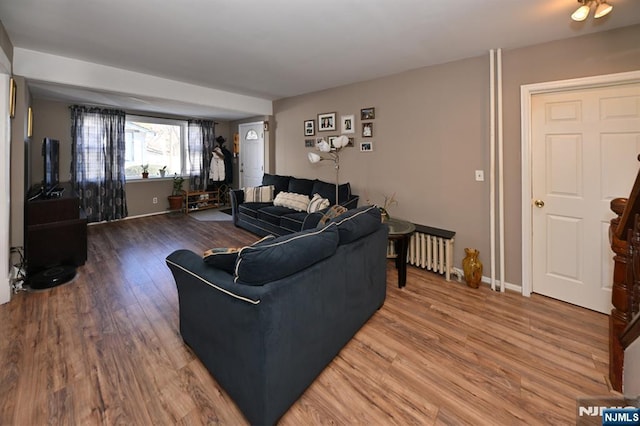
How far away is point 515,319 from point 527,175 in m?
1.34

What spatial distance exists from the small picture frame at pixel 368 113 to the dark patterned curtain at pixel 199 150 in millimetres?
4562

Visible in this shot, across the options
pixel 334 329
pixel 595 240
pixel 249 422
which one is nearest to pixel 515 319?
pixel 595 240

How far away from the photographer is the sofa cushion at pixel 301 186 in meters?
4.73

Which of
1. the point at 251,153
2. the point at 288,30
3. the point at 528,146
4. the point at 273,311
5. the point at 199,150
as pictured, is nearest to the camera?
the point at 273,311

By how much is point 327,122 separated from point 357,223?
293cm

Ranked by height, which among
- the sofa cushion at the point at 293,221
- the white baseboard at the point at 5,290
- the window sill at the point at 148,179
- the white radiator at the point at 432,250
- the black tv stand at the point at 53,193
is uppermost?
the window sill at the point at 148,179

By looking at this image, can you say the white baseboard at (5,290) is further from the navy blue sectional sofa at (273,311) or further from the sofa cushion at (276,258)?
the sofa cushion at (276,258)

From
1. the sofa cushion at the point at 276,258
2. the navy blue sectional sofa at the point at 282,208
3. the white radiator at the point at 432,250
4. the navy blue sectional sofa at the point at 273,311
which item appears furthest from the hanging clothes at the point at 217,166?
the sofa cushion at the point at 276,258

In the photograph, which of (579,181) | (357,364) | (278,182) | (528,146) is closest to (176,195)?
(278,182)

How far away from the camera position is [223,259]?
5.22ft

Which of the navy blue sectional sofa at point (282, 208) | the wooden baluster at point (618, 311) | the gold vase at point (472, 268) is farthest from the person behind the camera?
the navy blue sectional sofa at point (282, 208)

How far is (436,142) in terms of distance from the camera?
10.9ft

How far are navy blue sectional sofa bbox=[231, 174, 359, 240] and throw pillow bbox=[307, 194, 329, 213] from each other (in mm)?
89

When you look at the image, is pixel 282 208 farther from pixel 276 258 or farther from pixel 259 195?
pixel 276 258
